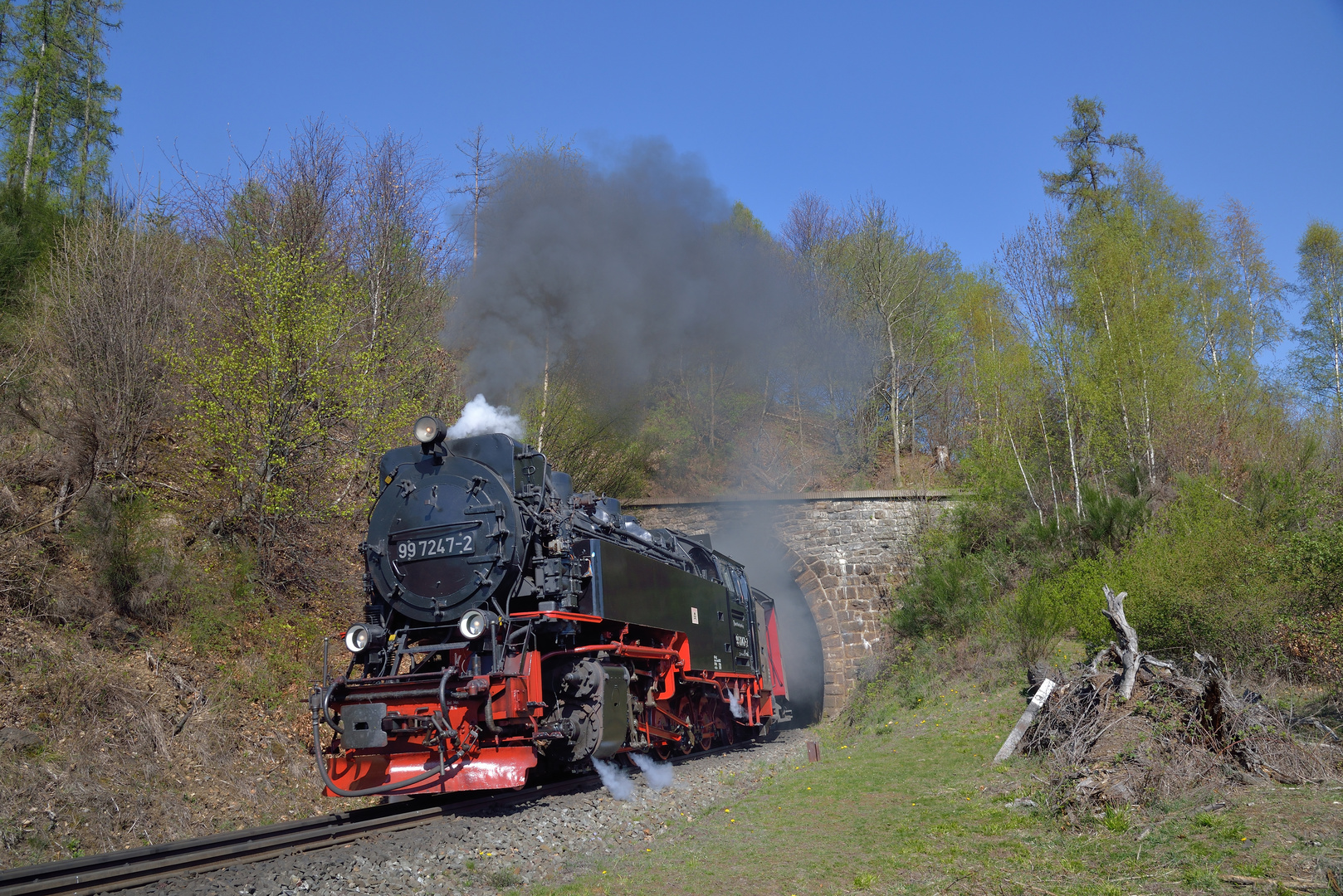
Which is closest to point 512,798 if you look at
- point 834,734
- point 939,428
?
point 834,734

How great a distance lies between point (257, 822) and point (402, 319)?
10977 mm

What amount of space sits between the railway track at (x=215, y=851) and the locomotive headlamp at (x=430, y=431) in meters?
3.32

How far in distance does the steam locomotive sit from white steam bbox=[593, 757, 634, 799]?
1.10 feet

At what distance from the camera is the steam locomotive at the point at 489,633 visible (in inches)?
259

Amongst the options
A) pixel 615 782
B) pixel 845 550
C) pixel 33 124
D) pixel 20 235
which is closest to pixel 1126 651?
pixel 615 782

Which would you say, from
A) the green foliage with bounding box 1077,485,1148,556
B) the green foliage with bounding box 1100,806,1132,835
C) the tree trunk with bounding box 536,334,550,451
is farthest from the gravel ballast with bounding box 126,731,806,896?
the green foliage with bounding box 1077,485,1148,556

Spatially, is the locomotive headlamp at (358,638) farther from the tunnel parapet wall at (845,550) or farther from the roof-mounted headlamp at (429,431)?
the tunnel parapet wall at (845,550)

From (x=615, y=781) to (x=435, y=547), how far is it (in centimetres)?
291

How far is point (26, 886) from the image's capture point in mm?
4395

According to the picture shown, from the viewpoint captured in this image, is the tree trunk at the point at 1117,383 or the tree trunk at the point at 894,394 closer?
the tree trunk at the point at 1117,383

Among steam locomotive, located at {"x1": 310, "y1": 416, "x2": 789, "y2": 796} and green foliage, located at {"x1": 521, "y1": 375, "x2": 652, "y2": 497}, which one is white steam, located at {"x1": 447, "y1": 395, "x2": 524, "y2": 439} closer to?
steam locomotive, located at {"x1": 310, "y1": 416, "x2": 789, "y2": 796}

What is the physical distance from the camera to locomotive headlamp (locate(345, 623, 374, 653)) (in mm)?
7371

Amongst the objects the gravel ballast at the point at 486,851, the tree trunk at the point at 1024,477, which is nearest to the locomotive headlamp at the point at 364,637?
the gravel ballast at the point at 486,851

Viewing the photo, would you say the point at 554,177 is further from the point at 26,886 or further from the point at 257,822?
the point at 26,886
